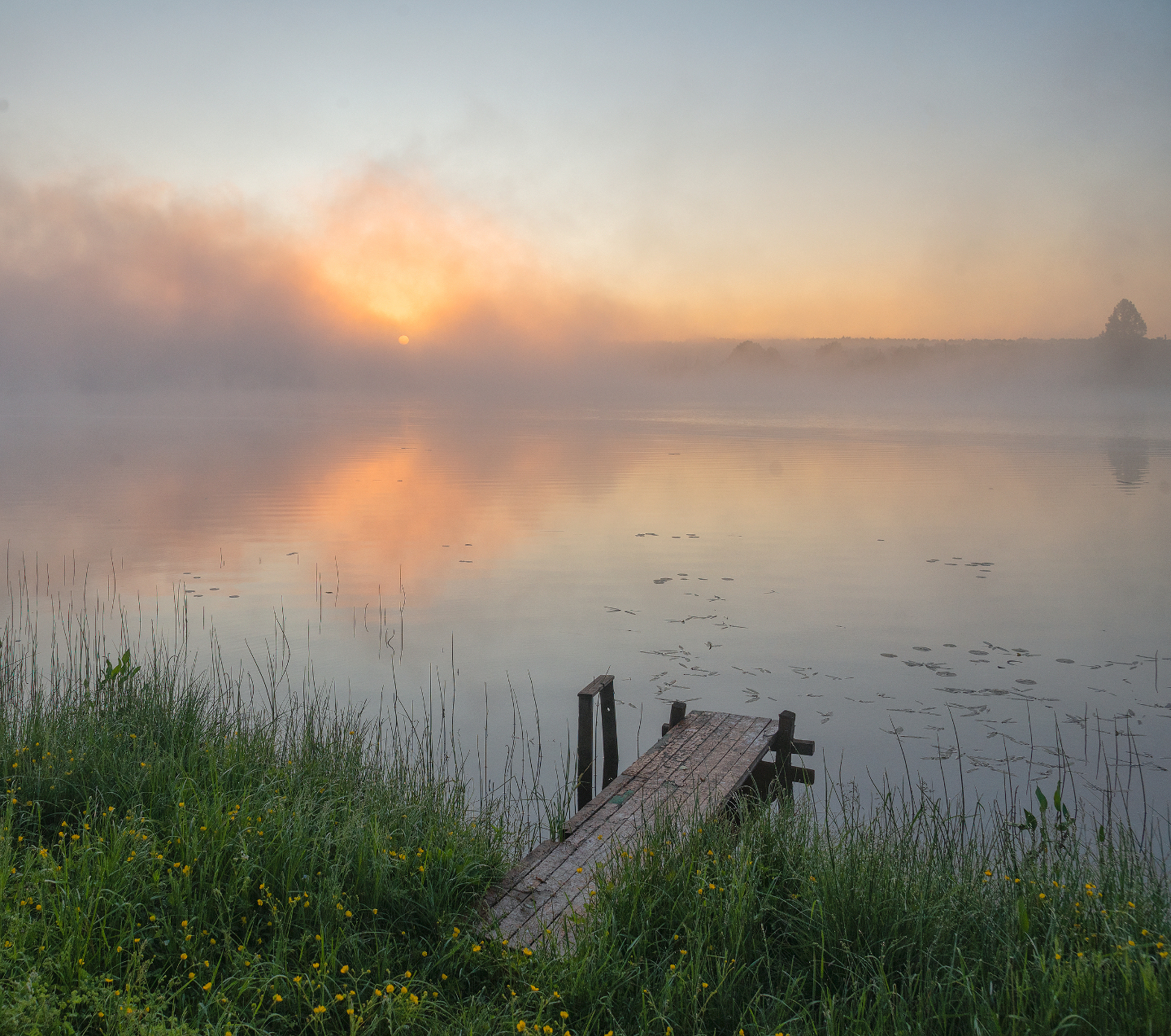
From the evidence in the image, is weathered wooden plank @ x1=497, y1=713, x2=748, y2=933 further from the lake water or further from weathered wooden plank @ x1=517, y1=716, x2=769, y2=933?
the lake water

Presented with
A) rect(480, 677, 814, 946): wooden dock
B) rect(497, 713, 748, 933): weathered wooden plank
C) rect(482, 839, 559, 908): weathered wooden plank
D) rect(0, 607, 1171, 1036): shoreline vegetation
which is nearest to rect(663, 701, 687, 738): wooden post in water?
rect(480, 677, 814, 946): wooden dock

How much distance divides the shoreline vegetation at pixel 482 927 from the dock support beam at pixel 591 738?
243 cm

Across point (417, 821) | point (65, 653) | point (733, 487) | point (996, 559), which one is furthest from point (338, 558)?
point (733, 487)

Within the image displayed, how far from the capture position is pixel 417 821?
5.63 metres

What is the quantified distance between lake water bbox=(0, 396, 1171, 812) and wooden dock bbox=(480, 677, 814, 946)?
1.12 metres

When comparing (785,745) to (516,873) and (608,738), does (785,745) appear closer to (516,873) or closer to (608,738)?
(608,738)

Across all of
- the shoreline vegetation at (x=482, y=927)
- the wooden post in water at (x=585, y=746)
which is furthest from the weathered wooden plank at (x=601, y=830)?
the wooden post in water at (x=585, y=746)

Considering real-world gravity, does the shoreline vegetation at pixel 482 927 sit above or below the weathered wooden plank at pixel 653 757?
above

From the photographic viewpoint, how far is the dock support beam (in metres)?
8.15

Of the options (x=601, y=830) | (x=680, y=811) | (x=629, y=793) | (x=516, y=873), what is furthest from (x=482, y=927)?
(x=629, y=793)

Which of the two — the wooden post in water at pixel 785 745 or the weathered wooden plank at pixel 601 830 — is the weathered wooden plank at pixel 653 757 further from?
the wooden post in water at pixel 785 745

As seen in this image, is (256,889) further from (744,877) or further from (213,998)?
(744,877)

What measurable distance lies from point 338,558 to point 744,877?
16228mm

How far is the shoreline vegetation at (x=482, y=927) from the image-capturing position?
12.4ft
